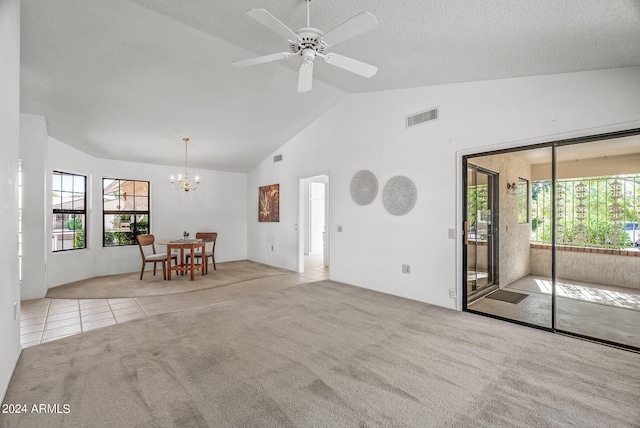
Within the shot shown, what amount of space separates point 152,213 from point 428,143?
5.96 m

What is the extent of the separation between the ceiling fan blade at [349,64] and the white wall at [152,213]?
4.65m

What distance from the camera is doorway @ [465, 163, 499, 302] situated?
4008mm

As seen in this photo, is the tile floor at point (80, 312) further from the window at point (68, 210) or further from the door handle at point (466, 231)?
the door handle at point (466, 231)

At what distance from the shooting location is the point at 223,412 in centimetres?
179

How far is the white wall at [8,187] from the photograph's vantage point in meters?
2.00

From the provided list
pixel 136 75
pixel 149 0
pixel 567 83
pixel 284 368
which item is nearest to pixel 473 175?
pixel 567 83

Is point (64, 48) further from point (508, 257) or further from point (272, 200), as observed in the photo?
point (508, 257)

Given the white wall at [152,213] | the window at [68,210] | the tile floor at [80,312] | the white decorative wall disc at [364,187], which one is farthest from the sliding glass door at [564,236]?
the window at [68,210]

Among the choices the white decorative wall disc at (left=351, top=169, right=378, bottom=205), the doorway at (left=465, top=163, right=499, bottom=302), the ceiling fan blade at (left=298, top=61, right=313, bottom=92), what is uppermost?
the ceiling fan blade at (left=298, top=61, right=313, bottom=92)

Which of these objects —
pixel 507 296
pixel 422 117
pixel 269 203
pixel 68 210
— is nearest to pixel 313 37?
pixel 422 117

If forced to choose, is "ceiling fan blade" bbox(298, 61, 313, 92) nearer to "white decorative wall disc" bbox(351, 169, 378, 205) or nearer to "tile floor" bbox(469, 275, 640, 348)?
"white decorative wall disc" bbox(351, 169, 378, 205)

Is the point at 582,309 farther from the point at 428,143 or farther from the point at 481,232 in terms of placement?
the point at 428,143

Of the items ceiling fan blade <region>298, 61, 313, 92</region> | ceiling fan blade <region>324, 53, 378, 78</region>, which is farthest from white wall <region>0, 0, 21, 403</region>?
ceiling fan blade <region>324, 53, 378, 78</region>

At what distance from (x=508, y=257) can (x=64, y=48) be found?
665 cm
